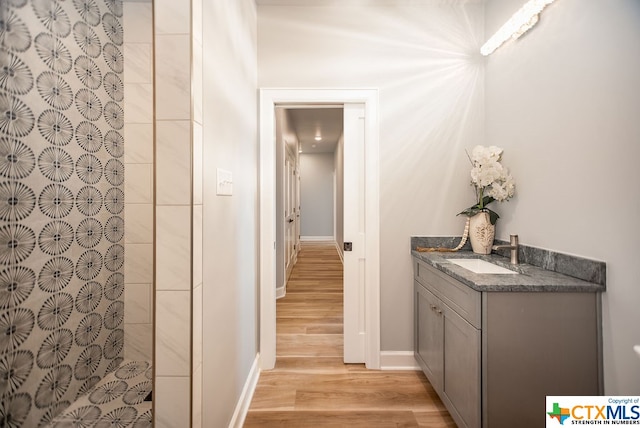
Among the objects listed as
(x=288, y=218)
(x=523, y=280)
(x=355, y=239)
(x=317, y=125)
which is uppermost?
(x=317, y=125)

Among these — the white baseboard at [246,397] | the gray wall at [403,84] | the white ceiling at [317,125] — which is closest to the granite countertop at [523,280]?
the gray wall at [403,84]

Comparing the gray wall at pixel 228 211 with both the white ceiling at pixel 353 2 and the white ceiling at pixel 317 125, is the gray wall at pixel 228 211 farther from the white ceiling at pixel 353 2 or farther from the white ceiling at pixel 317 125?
the white ceiling at pixel 317 125

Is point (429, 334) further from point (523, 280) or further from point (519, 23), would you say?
point (519, 23)

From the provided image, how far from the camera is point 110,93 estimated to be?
173cm

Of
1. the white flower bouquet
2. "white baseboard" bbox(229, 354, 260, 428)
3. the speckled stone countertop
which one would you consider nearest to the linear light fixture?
the white flower bouquet

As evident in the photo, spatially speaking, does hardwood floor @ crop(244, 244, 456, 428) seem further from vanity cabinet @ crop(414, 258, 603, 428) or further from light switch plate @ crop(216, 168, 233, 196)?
light switch plate @ crop(216, 168, 233, 196)

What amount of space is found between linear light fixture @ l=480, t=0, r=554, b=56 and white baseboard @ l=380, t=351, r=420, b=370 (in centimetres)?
229

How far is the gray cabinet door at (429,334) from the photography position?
1.64 m

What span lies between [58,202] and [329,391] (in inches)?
75.2

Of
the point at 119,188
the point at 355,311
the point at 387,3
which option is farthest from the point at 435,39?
the point at 119,188

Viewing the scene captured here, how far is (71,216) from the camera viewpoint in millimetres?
1481

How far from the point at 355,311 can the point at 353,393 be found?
0.56 meters

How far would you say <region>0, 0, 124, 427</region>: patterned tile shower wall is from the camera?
1168 mm

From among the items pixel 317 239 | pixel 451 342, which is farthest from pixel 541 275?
pixel 317 239
